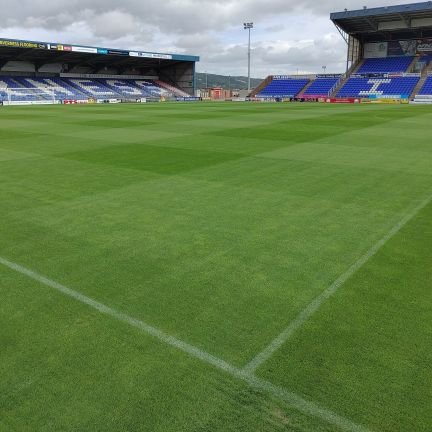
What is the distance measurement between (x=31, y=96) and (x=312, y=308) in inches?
2794

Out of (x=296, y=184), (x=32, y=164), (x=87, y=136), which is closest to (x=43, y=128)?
(x=87, y=136)

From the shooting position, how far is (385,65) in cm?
7631

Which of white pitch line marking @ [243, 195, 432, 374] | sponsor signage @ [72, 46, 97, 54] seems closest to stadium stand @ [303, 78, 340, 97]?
sponsor signage @ [72, 46, 97, 54]

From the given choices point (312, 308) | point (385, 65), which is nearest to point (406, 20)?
point (385, 65)

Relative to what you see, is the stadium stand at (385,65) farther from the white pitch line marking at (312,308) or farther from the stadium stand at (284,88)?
the white pitch line marking at (312,308)

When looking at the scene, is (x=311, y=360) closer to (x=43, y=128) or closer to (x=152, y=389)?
(x=152, y=389)

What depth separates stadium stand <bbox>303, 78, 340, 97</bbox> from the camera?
75625 mm

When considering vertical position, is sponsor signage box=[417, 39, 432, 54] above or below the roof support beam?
below

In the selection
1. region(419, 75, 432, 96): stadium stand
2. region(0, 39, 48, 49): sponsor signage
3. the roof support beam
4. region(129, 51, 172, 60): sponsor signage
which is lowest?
region(419, 75, 432, 96): stadium stand

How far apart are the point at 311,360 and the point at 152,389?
5.43 feet

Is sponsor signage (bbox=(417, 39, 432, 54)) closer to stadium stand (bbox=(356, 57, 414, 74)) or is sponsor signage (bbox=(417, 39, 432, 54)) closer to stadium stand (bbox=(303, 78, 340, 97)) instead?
stadium stand (bbox=(356, 57, 414, 74))

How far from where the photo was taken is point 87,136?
870 inches

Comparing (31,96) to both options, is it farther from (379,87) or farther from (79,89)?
(379,87)

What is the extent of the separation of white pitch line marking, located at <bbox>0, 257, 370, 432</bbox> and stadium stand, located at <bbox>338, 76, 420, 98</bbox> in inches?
2770
